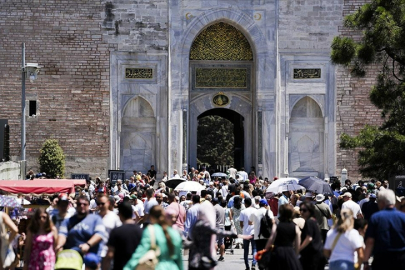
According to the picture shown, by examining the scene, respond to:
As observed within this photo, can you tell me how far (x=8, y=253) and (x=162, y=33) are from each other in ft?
63.6

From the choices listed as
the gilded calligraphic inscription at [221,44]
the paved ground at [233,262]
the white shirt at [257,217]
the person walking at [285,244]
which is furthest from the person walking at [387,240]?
the gilded calligraphic inscription at [221,44]

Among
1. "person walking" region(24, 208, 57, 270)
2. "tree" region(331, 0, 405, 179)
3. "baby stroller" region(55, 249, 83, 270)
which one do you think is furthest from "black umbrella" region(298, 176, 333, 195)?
"baby stroller" region(55, 249, 83, 270)

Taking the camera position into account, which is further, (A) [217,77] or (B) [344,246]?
(A) [217,77]

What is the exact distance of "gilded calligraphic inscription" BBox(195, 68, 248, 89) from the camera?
3175 cm

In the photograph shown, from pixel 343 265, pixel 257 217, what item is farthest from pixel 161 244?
pixel 257 217

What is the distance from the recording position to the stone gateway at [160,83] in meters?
30.7

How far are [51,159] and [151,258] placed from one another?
70.5 feet

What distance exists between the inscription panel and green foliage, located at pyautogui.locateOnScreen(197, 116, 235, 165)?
69.9ft

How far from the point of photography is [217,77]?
31750 millimetres

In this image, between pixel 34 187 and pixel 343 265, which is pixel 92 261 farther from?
pixel 34 187

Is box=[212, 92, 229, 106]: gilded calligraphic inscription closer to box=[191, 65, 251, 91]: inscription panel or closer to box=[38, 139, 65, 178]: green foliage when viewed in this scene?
box=[191, 65, 251, 91]: inscription panel

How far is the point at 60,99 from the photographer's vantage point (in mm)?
30812

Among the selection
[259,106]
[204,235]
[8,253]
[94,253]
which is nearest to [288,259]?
[204,235]

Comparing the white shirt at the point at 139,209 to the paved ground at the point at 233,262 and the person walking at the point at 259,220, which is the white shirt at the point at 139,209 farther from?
the person walking at the point at 259,220
